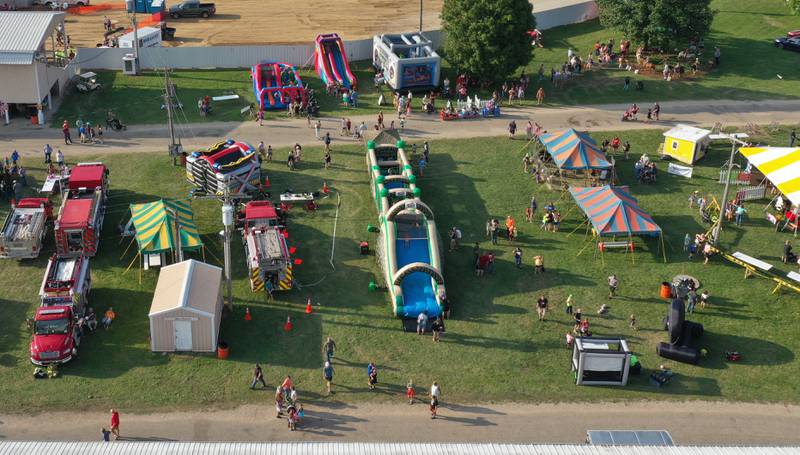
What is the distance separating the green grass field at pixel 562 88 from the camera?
67.4 metres

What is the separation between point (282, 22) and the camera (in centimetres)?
8588

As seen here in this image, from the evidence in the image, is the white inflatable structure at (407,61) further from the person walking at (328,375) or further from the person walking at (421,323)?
the person walking at (328,375)

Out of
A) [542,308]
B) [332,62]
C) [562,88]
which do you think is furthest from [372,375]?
[562,88]

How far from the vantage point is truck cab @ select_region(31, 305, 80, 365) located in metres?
39.4

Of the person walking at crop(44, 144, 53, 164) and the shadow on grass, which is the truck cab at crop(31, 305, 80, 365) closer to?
the shadow on grass

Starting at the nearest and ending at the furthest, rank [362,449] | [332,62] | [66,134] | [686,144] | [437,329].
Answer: [362,449]
[437,329]
[686,144]
[66,134]
[332,62]

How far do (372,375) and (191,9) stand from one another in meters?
57.0

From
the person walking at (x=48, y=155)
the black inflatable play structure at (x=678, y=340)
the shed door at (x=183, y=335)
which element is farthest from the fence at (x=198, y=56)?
the black inflatable play structure at (x=678, y=340)

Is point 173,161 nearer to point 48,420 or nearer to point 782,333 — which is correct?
point 48,420

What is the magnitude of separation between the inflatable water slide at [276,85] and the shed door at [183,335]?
→ 29.2 metres

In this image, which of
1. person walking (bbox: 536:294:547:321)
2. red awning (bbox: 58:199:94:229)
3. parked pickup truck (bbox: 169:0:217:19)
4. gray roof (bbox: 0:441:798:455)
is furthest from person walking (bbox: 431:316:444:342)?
parked pickup truck (bbox: 169:0:217:19)

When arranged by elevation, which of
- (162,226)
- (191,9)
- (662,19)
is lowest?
(162,226)

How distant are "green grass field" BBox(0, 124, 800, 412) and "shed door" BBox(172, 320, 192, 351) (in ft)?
1.88

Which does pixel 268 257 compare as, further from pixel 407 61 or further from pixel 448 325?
pixel 407 61
